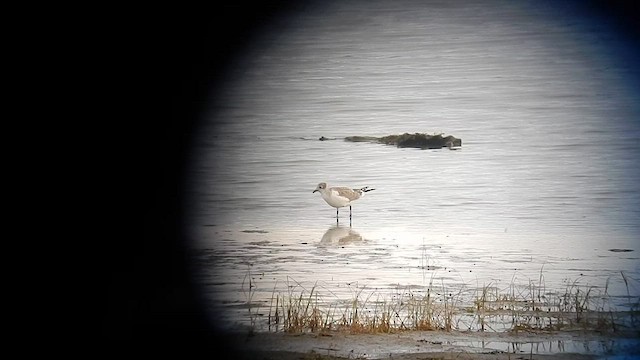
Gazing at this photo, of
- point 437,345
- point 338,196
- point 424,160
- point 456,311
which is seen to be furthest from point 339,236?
point 424,160

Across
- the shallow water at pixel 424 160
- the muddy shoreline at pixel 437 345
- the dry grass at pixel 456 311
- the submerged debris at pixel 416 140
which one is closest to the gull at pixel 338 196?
the shallow water at pixel 424 160

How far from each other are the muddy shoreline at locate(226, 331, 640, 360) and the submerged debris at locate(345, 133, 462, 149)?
23.3 feet

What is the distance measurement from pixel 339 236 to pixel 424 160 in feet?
11.5

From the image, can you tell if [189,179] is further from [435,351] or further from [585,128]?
[435,351]

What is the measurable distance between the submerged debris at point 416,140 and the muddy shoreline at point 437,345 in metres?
7.11

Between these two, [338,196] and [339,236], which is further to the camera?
[338,196]

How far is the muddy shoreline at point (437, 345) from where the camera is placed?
5.01 meters

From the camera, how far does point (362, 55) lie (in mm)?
15539

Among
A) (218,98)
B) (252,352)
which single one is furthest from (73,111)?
(252,352)

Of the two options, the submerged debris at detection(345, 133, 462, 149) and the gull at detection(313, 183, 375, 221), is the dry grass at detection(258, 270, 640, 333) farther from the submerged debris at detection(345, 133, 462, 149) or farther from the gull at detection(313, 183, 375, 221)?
the submerged debris at detection(345, 133, 462, 149)

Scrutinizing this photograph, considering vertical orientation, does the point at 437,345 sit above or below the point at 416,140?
below

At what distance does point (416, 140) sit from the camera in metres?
12.6

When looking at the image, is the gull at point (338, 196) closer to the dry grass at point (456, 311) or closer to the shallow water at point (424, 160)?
the shallow water at point (424, 160)

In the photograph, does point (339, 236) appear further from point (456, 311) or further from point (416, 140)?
point (416, 140)
